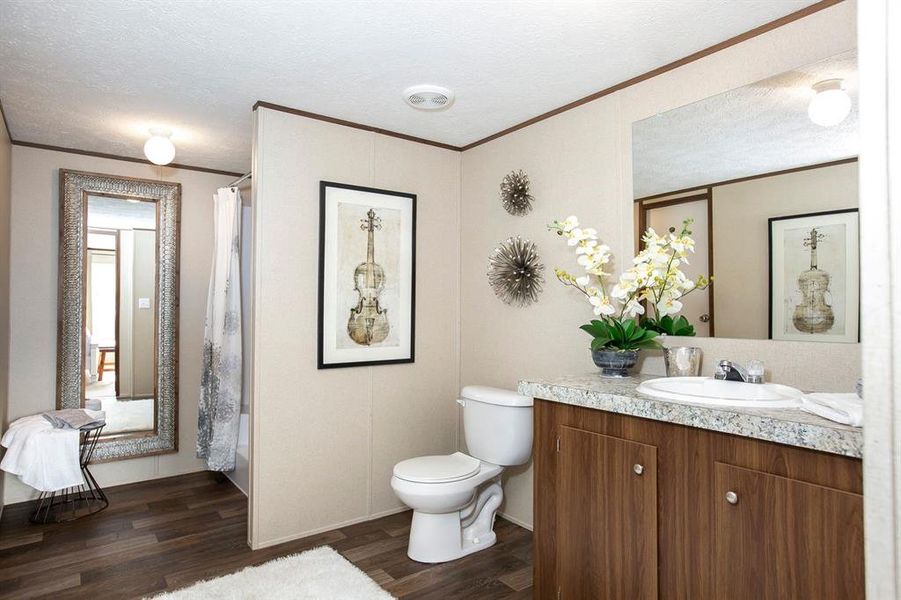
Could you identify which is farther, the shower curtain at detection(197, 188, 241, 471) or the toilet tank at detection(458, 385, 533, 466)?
the shower curtain at detection(197, 188, 241, 471)

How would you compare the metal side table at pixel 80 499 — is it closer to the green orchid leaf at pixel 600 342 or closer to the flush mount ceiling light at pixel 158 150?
the flush mount ceiling light at pixel 158 150

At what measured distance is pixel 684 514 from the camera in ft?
5.43

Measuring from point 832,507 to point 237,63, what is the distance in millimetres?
2679

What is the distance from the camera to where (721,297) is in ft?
7.30

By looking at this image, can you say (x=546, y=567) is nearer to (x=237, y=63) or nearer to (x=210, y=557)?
(x=210, y=557)

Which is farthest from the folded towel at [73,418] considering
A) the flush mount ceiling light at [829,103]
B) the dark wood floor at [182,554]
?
the flush mount ceiling light at [829,103]

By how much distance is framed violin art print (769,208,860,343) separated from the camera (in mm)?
1851

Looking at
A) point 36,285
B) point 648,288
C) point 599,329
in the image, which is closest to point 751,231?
point 648,288

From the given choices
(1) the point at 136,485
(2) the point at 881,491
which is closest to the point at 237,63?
(2) the point at 881,491

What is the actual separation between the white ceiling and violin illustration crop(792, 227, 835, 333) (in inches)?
33.9

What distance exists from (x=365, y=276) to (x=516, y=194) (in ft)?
3.33

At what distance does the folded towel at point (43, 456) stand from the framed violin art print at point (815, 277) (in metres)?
3.65

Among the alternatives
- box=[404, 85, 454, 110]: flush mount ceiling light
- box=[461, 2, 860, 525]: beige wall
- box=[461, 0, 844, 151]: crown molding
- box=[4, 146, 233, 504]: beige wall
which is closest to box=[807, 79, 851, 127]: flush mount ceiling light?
box=[461, 2, 860, 525]: beige wall

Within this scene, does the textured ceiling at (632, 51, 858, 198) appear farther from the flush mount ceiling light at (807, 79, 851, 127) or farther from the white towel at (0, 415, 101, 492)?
the white towel at (0, 415, 101, 492)
